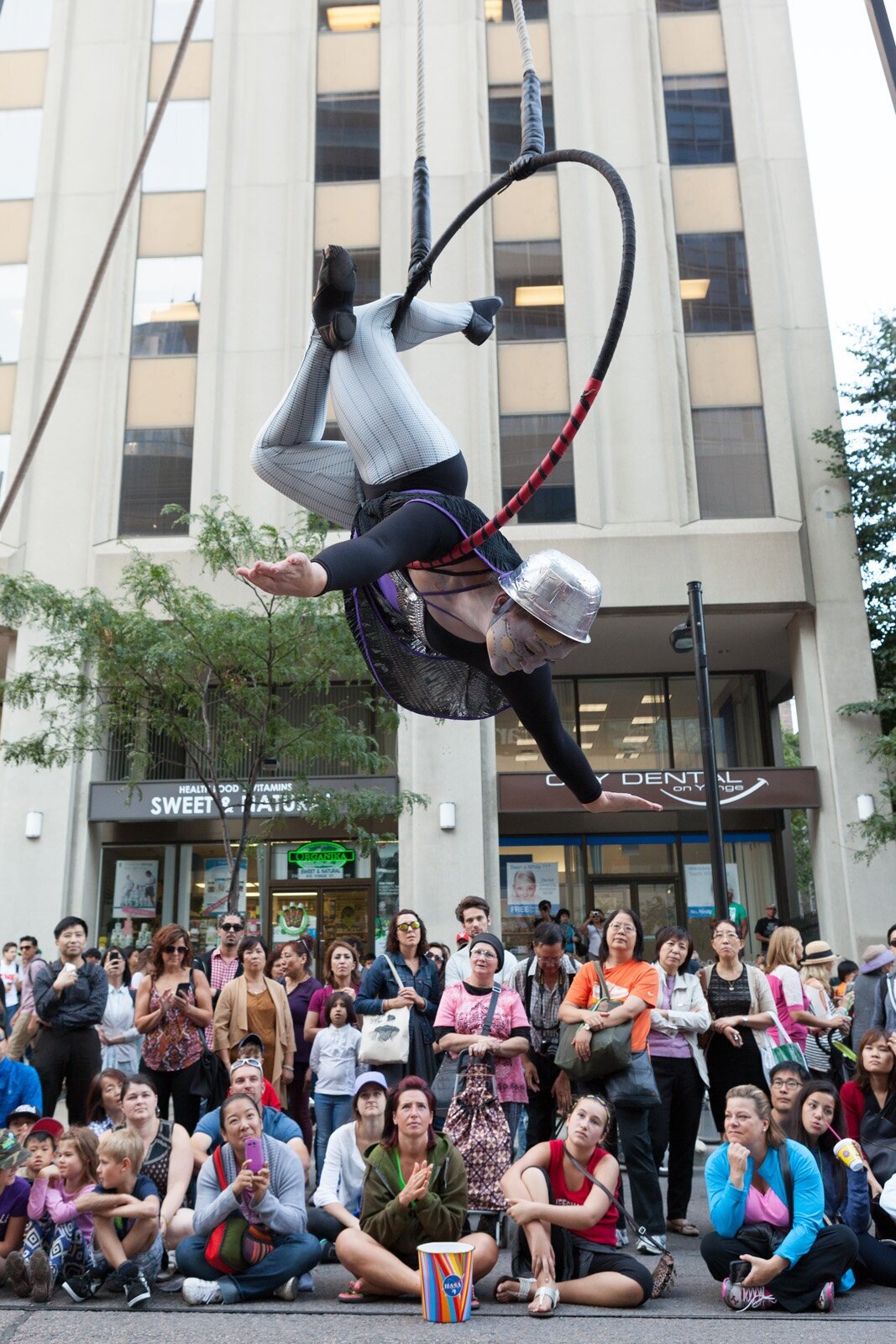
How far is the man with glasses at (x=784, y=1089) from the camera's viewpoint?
245 inches

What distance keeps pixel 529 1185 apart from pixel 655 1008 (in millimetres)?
1550

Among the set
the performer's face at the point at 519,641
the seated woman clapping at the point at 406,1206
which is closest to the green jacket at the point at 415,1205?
the seated woman clapping at the point at 406,1206

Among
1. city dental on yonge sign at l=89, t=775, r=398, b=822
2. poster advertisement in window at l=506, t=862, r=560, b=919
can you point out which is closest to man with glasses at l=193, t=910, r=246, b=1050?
city dental on yonge sign at l=89, t=775, r=398, b=822

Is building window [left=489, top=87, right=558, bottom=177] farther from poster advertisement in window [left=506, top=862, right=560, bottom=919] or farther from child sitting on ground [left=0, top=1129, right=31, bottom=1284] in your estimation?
child sitting on ground [left=0, top=1129, right=31, bottom=1284]

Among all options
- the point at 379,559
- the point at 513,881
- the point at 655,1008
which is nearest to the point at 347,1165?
the point at 655,1008

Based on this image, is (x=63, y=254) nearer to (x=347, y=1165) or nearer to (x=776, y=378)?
(x=776, y=378)

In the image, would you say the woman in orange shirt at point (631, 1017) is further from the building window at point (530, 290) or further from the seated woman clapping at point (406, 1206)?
the building window at point (530, 290)

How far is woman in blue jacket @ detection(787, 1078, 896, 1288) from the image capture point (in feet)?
19.5

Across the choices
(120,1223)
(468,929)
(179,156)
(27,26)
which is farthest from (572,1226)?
(27,26)

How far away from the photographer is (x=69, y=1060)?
7668mm

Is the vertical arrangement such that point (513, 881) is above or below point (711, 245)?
below

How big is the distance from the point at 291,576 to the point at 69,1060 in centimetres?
620

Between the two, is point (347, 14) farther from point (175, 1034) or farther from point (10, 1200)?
point (10, 1200)

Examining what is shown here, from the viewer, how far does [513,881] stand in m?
20.1
